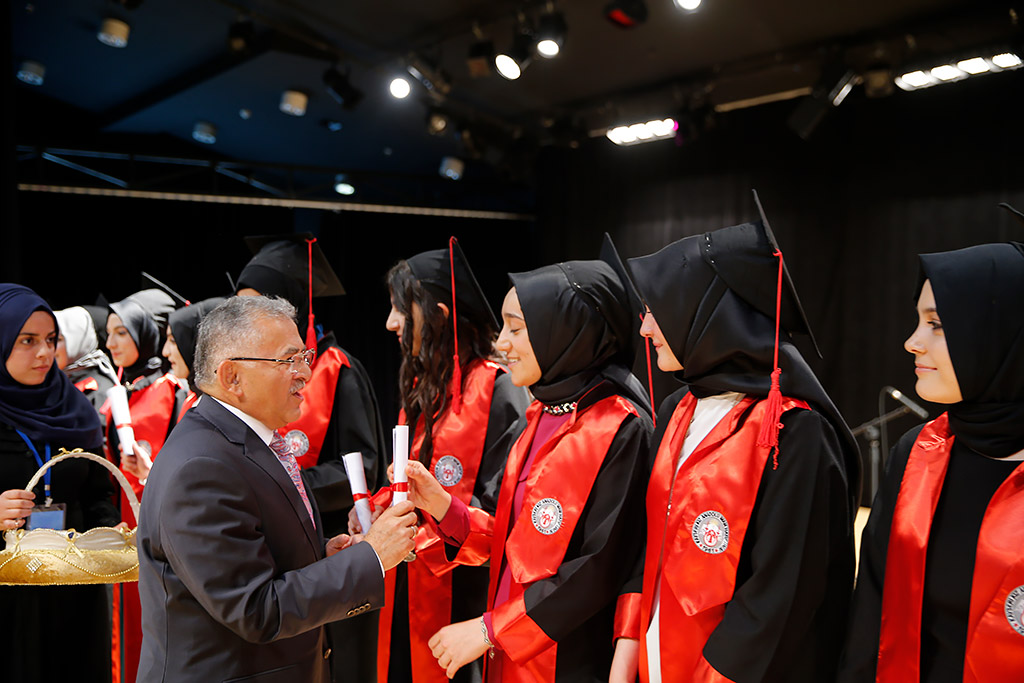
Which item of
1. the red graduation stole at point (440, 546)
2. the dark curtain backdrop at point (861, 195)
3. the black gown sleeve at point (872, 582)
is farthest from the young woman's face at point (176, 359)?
the dark curtain backdrop at point (861, 195)

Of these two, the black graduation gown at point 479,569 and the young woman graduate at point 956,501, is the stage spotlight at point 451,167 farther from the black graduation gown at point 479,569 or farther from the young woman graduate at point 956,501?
the young woman graduate at point 956,501

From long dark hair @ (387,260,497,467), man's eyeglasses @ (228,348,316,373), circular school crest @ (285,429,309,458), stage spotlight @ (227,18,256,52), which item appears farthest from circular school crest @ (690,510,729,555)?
stage spotlight @ (227,18,256,52)

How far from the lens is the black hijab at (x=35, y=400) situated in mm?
2461

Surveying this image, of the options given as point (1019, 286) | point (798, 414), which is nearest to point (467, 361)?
point (798, 414)

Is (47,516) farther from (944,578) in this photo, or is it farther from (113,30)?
(113,30)

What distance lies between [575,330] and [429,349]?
93 centimetres

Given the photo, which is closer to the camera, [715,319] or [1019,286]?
[1019,286]

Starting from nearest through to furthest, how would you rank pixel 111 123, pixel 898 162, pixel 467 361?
1. pixel 467 361
2. pixel 898 162
3. pixel 111 123

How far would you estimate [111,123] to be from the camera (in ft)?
24.2

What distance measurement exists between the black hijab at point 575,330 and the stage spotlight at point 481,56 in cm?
441

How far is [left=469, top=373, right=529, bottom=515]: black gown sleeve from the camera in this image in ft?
8.46

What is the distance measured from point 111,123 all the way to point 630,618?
7632 mm

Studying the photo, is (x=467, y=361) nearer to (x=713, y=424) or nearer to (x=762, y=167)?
(x=713, y=424)

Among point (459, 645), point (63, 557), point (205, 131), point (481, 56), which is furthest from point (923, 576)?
point (205, 131)
